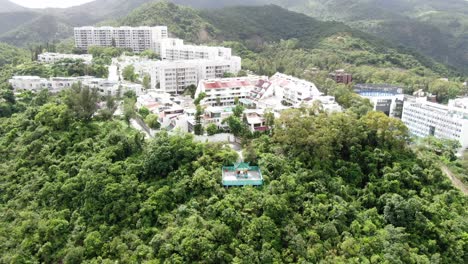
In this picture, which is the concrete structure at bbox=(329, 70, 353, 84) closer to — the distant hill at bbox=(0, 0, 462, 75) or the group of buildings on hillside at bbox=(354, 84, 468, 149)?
the group of buildings on hillside at bbox=(354, 84, 468, 149)

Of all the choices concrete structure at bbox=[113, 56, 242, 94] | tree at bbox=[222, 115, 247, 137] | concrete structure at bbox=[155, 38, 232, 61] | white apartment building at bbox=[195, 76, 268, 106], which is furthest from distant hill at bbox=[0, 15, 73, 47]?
tree at bbox=[222, 115, 247, 137]

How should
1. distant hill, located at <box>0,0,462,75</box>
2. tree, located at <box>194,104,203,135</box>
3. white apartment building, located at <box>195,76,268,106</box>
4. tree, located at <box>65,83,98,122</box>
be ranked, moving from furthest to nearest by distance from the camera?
distant hill, located at <box>0,0,462,75</box>, white apartment building, located at <box>195,76,268,106</box>, tree, located at <box>65,83,98,122</box>, tree, located at <box>194,104,203,135</box>

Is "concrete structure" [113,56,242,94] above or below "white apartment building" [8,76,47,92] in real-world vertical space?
above

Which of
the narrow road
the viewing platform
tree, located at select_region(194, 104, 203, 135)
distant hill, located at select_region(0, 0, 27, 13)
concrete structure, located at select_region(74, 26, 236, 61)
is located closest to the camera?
the viewing platform

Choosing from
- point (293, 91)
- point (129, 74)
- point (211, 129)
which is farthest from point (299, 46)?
point (211, 129)

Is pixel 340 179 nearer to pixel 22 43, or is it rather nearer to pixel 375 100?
pixel 375 100

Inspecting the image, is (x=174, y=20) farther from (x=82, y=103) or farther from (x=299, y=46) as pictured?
(x=82, y=103)

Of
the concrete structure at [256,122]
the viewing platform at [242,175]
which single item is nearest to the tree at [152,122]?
the concrete structure at [256,122]
